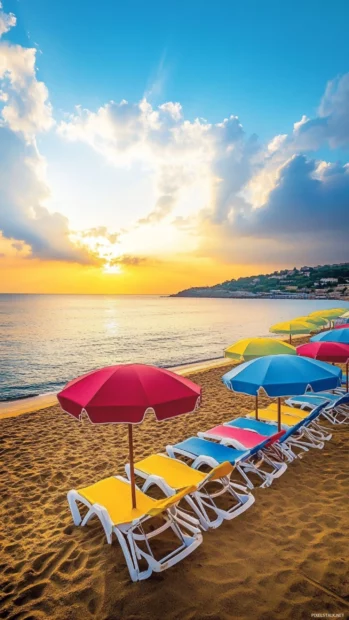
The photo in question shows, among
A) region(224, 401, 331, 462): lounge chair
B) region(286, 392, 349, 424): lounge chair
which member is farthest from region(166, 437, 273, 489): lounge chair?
region(286, 392, 349, 424): lounge chair

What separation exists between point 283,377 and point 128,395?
8.25 feet

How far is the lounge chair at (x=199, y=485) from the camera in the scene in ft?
14.3

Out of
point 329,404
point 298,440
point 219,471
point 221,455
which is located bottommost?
point 298,440

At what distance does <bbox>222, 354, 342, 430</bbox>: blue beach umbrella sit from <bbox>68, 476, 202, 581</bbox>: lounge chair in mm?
1878

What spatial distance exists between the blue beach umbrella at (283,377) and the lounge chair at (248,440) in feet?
3.09

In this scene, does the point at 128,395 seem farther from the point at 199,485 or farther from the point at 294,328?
the point at 294,328

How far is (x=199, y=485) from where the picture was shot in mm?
4164

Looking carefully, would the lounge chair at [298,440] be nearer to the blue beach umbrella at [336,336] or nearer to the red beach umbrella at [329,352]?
the red beach umbrella at [329,352]

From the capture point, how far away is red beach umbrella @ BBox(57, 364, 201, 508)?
344cm

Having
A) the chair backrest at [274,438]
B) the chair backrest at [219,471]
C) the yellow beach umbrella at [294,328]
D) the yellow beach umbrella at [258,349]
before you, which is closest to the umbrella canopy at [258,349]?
the yellow beach umbrella at [258,349]

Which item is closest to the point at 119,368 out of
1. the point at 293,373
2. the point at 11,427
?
the point at 293,373

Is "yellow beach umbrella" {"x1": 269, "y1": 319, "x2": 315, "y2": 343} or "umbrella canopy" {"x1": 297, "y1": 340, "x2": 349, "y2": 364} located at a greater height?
"umbrella canopy" {"x1": 297, "y1": 340, "x2": 349, "y2": 364}

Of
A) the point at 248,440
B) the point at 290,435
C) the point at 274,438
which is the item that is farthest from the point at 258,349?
the point at 274,438

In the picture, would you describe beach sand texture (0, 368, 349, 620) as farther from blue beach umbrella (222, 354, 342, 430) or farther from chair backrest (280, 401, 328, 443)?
blue beach umbrella (222, 354, 342, 430)
